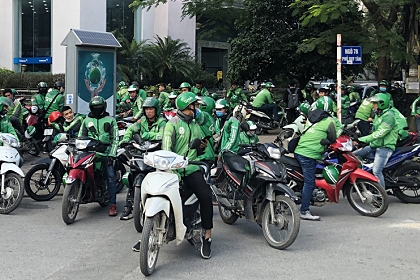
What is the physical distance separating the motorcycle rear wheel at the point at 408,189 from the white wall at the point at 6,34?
31.5 metres

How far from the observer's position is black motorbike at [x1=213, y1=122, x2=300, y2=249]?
255 inches

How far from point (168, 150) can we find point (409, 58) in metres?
10.0

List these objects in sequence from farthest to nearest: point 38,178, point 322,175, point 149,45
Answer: point 149,45
point 38,178
point 322,175

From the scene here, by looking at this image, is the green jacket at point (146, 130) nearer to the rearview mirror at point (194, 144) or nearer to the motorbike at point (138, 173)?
the motorbike at point (138, 173)

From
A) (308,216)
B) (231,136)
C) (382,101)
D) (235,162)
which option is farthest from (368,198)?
(235,162)

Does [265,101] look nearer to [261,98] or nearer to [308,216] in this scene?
[261,98]

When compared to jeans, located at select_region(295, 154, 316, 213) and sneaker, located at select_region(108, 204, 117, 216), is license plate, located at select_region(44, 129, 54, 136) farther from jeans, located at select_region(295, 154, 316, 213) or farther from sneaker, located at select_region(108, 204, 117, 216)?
jeans, located at select_region(295, 154, 316, 213)

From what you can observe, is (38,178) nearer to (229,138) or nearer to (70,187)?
(70,187)

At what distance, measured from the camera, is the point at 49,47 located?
3506 cm

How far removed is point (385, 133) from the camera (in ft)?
28.7

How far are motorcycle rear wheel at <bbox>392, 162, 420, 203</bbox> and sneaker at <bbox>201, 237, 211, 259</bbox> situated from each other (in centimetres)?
428

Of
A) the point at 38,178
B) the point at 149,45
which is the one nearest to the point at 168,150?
the point at 38,178

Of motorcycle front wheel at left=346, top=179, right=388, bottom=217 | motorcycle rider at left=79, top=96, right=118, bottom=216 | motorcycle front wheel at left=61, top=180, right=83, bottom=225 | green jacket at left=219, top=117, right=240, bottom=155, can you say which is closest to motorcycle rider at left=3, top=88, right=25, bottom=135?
motorcycle rider at left=79, top=96, right=118, bottom=216

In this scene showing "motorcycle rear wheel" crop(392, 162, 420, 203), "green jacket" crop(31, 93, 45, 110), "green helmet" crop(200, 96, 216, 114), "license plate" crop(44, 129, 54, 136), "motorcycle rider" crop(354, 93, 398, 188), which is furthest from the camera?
"green jacket" crop(31, 93, 45, 110)
